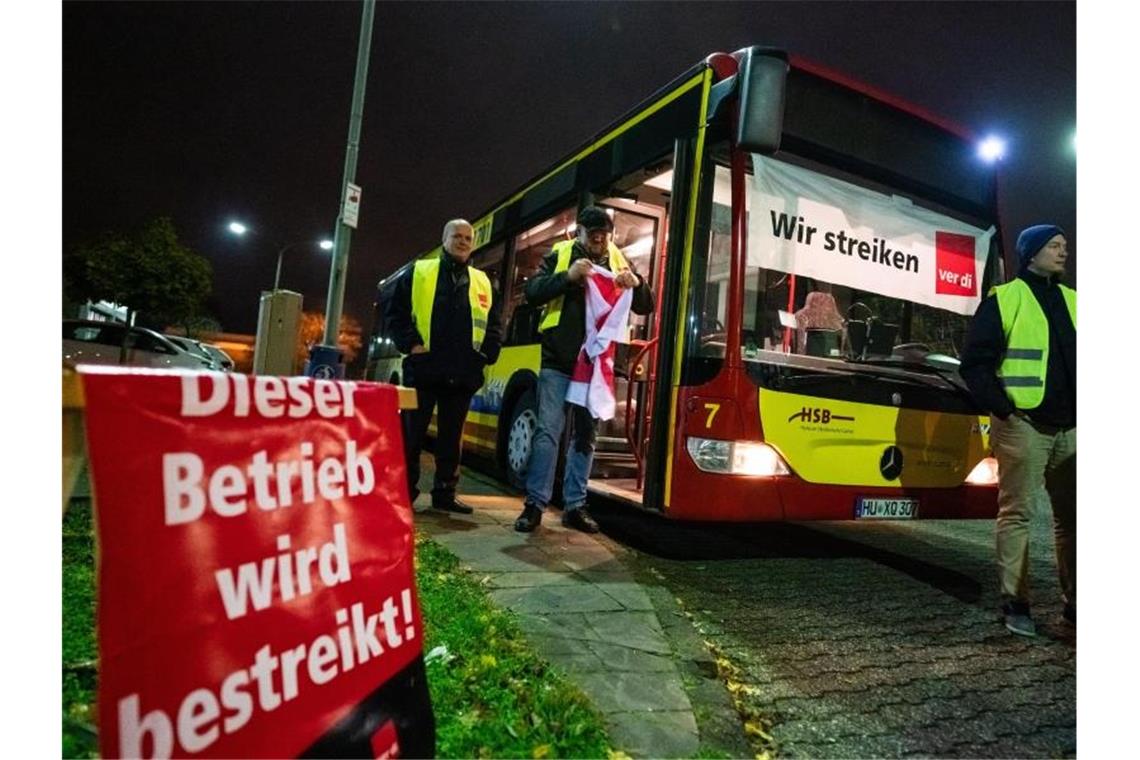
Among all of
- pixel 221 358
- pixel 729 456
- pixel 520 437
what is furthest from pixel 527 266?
pixel 221 358

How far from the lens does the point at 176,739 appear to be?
1.31 m

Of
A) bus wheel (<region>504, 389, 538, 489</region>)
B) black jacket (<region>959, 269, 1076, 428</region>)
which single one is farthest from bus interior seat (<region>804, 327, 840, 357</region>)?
→ bus wheel (<region>504, 389, 538, 489</region>)

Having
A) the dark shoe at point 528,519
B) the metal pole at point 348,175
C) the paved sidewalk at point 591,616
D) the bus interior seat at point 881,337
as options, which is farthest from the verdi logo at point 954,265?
the metal pole at point 348,175

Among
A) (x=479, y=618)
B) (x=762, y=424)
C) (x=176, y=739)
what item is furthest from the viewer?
(x=762, y=424)

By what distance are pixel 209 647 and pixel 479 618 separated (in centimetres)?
146

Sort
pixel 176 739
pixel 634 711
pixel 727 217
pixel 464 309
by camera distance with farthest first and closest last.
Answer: pixel 464 309
pixel 727 217
pixel 634 711
pixel 176 739

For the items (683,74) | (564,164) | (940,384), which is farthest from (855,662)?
(564,164)

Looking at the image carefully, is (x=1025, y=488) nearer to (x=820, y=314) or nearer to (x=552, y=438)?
(x=820, y=314)

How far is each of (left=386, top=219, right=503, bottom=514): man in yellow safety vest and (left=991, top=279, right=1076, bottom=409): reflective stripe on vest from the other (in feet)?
10.5

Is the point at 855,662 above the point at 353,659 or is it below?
below

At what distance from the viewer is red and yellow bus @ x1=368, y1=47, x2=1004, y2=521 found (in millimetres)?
3879

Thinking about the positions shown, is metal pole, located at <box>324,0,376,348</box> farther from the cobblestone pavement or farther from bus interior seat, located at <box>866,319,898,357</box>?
bus interior seat, located at <box>866,319,898,357</box>

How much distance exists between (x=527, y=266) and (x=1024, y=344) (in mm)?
4561

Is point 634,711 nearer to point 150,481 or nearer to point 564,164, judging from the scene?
point 150,481
